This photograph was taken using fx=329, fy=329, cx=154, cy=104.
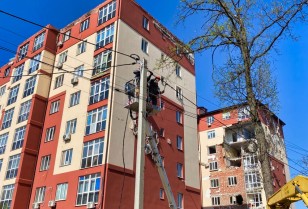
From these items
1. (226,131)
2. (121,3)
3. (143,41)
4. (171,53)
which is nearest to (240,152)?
(226,131)

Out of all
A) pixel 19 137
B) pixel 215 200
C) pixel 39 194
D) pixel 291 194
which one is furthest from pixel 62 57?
pixel 291 194

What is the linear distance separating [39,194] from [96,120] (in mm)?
8586

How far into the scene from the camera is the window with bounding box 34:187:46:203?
2903cm

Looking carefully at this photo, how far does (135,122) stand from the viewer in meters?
29.5

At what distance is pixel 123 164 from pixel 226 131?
1140 inches

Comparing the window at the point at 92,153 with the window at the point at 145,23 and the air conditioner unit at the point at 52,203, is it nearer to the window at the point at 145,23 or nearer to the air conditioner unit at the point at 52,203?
the air conditioner unit at the point at 52,203

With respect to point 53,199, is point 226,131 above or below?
above

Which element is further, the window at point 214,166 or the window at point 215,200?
the window at point 214,166

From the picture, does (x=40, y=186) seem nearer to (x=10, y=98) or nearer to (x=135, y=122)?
(x=135, y=122)

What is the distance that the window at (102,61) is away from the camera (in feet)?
99.3

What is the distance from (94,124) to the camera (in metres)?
28.4

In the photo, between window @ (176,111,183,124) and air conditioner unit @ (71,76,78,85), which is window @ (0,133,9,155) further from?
window @ (176,111,183,124)

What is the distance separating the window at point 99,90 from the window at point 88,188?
6.93 meters

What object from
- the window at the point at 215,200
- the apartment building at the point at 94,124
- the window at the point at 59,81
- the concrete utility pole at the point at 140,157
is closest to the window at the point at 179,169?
the apartment building at the point at 94,124
